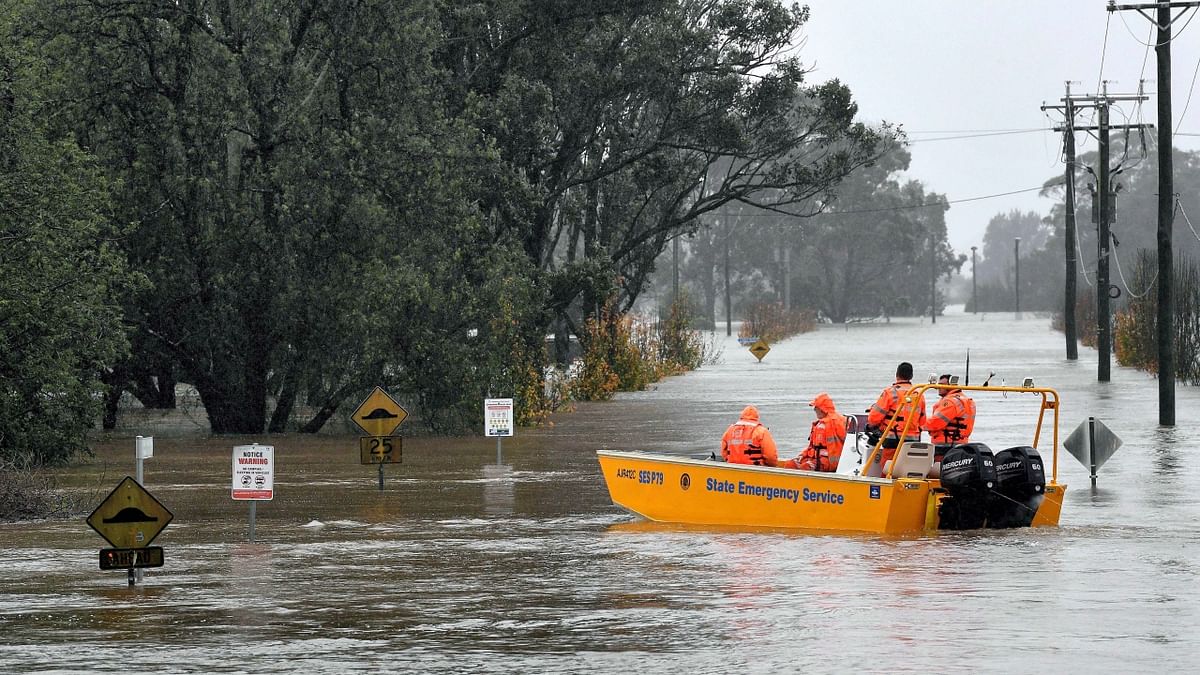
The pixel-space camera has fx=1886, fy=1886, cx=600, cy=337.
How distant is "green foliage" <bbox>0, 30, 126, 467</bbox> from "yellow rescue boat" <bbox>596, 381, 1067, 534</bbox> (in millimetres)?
10547

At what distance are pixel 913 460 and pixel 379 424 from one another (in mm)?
7258

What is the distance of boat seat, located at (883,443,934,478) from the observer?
17.8m

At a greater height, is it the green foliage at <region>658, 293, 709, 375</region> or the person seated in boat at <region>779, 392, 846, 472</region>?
the green foliage at <region>658, 293, 709, 375</region>

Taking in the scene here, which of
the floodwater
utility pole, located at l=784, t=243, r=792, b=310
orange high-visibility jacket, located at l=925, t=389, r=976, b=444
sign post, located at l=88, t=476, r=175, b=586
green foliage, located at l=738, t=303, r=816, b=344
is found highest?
utility pole, located at l=784, t=243, r=792, b=310

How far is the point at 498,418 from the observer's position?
25141mm

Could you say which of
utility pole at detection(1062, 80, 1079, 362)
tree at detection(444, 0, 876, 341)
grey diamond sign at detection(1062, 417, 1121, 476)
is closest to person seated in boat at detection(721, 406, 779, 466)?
grey diamond sign at detection(1062, 417, 1121, 476)

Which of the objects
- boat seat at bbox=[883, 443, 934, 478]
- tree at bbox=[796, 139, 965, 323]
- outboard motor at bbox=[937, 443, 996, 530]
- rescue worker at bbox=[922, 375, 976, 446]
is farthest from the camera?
tree at bbox=[796, 139, 965, 323]

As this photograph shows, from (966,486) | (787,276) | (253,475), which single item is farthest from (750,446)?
(787,276)

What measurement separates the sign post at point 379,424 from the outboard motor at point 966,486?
735 cm

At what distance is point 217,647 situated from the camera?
11.4 metres

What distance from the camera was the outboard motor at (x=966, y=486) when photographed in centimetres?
1739

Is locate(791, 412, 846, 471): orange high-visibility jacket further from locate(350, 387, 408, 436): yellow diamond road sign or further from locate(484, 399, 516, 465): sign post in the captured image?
locate(484, 399, 516, 465): sign post

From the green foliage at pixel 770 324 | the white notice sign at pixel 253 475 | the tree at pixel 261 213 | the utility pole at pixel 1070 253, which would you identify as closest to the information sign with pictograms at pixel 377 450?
the white notice sign at pixel 253 475

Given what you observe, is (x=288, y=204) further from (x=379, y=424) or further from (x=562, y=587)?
(x=562, y=587)
